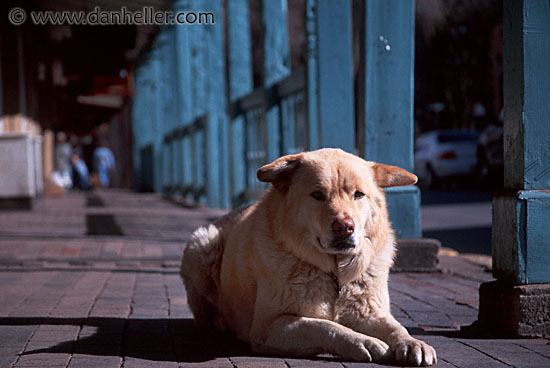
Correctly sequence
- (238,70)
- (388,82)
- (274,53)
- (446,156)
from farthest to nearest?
(446,156) → (238,70) → (274,53) → (388,82)

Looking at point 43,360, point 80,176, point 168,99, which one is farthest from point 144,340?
point 80,176

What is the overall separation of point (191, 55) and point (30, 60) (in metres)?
6.45

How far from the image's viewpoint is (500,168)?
17844 millimetres

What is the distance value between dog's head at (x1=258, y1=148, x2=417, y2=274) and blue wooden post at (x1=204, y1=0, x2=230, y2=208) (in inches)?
369

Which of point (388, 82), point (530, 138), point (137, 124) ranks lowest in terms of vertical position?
point (530, 138)

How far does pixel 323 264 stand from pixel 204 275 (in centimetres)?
99

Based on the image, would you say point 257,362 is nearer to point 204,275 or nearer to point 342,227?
point 342,227

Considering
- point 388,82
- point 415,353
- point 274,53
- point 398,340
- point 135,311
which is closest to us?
point 415,353

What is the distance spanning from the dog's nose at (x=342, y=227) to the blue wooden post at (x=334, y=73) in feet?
9.76

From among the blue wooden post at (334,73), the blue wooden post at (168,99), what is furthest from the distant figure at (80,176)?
the blue wooden post at (334,73)

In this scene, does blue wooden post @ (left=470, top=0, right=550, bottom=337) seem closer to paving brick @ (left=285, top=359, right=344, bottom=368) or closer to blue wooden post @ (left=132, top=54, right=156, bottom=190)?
paving brick @ (left=285, top=359, right=344, bottom=368)

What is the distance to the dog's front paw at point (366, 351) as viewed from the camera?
3123mm

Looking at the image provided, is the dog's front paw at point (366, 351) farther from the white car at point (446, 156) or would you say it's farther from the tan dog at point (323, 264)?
the white car at point (446, 156)

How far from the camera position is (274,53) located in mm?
8828
